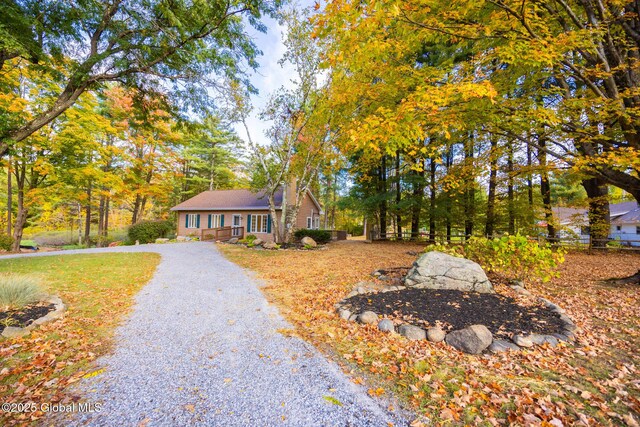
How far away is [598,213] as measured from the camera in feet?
41.7

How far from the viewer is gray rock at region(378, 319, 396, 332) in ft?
13.1

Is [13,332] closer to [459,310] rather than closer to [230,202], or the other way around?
[459,310]

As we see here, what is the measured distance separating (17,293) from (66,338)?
1721 mm

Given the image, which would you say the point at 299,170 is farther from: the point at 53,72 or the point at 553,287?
the point at 553,287

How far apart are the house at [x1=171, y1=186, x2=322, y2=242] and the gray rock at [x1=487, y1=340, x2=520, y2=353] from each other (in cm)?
1662

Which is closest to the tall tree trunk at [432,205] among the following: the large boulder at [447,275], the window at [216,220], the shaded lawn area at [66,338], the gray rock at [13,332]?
the large boulder at [447,275]

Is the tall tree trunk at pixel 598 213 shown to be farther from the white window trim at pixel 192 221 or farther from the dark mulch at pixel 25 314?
the white window trim at pixel 192 221

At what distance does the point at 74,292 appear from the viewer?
18.5 ft

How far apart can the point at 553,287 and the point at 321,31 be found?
771cm

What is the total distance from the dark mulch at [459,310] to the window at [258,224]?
1632 centimetres

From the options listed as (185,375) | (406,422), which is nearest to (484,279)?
(406,422)

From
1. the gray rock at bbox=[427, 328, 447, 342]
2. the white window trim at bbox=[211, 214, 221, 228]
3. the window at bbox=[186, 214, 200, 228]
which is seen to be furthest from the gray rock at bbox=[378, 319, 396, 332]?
the window at bbox=[186, 214, 200, 228]

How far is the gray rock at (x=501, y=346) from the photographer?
3.42 meters

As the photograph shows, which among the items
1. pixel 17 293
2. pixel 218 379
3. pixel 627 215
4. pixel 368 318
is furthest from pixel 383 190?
pixel 627 215
